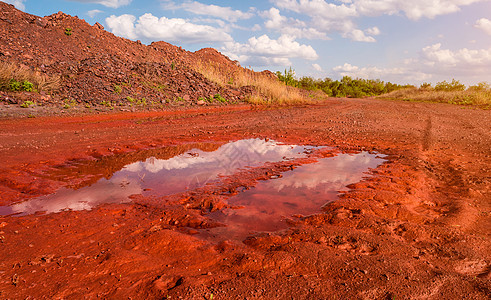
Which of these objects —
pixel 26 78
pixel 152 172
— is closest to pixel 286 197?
pixel 152 172

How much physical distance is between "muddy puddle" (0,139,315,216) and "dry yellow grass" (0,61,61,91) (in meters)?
9.25

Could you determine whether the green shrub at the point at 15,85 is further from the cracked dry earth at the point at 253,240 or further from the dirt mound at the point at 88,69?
the cracked dry earth at the point at 253,240

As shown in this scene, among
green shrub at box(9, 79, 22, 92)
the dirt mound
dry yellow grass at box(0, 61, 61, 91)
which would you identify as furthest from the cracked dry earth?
dry yellow grass at box(0, 61, 61, 91)

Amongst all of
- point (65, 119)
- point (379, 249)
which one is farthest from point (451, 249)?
point (65, 119)

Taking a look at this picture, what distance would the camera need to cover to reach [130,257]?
92.5 inches

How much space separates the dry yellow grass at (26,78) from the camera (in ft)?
37.5

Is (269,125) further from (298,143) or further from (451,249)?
(451,249)

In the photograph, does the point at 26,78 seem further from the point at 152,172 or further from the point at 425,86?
the point at 425,86

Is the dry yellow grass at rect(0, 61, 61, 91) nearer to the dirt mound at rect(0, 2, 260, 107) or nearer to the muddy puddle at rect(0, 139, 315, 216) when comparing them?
the dirt mound at rect(0, 2, 260, 107)

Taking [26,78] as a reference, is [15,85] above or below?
below

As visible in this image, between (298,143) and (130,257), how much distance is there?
496cm

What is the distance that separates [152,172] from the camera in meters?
4.72

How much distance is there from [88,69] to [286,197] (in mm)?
13960

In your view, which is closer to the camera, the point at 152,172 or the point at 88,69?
the point at 152,172
